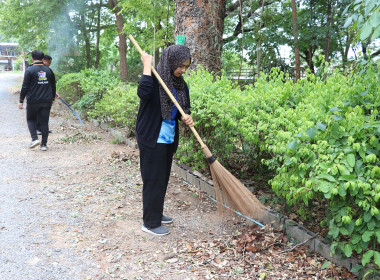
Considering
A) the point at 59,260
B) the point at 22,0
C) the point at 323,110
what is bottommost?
the point at 59,260

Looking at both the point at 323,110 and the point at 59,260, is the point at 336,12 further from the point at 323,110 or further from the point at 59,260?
the point at 59,260

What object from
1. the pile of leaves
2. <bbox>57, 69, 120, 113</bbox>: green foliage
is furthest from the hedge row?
<bbox>57, 69, 120, 113</bbox>: green foliage

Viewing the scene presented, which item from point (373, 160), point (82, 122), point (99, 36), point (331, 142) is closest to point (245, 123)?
point (331, 142)

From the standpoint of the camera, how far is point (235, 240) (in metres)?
3.52

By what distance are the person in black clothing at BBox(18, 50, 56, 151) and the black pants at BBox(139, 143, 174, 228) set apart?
444cm

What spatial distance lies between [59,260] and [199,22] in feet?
16.5

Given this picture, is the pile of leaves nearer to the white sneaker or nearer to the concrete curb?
the concrete curb

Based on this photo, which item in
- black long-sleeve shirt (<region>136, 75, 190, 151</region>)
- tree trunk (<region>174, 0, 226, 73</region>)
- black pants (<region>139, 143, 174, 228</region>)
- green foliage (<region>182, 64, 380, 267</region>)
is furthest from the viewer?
tree trunk (<region>174, 0, 226, 73</region>)

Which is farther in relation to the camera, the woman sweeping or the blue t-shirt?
the blue t-shirt

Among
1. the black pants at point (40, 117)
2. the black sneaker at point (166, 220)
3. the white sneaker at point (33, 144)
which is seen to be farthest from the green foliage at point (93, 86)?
the black sneaker at point (166, 220)

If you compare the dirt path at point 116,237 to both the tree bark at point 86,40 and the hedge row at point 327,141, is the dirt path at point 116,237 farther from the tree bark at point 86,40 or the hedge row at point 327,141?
the tree bark at point 86,40

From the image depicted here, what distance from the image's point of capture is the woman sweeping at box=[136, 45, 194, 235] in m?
3.26

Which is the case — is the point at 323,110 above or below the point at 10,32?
below

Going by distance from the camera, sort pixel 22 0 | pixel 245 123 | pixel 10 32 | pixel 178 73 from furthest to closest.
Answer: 1. pixel 10 32
2. pixel 22 0
3. pixel 245 123
4. pixel 178 73
